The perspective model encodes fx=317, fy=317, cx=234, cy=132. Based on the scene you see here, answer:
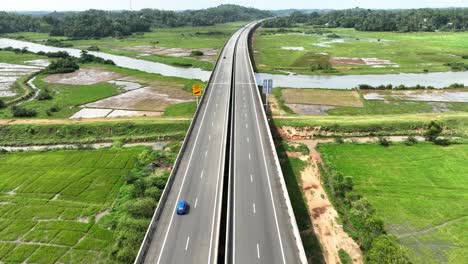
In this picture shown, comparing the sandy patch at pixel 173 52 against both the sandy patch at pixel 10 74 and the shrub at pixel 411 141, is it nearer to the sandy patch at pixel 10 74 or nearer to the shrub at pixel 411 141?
the sandy patch at pixel 10 74

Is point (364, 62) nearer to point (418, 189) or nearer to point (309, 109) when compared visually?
point (309, 109)

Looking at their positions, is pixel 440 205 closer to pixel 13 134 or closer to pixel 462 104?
pixel 462 104

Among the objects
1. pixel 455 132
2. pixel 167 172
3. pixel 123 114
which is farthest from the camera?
pixel 123 114

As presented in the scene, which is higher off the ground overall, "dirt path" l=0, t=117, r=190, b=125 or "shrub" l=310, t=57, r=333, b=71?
"shrub" l=310, t=57, r=333, b=71

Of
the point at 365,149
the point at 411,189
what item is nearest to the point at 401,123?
the point at 365,149

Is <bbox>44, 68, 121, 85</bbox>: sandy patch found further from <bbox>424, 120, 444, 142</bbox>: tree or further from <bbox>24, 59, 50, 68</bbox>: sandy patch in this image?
<bbox>424, 120, 444, 142</bbox>: tree

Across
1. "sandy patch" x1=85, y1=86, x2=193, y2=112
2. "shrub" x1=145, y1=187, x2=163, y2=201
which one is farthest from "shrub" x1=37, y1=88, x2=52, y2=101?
"shrub" x1=145, y1=187, x2=163, y2=201
